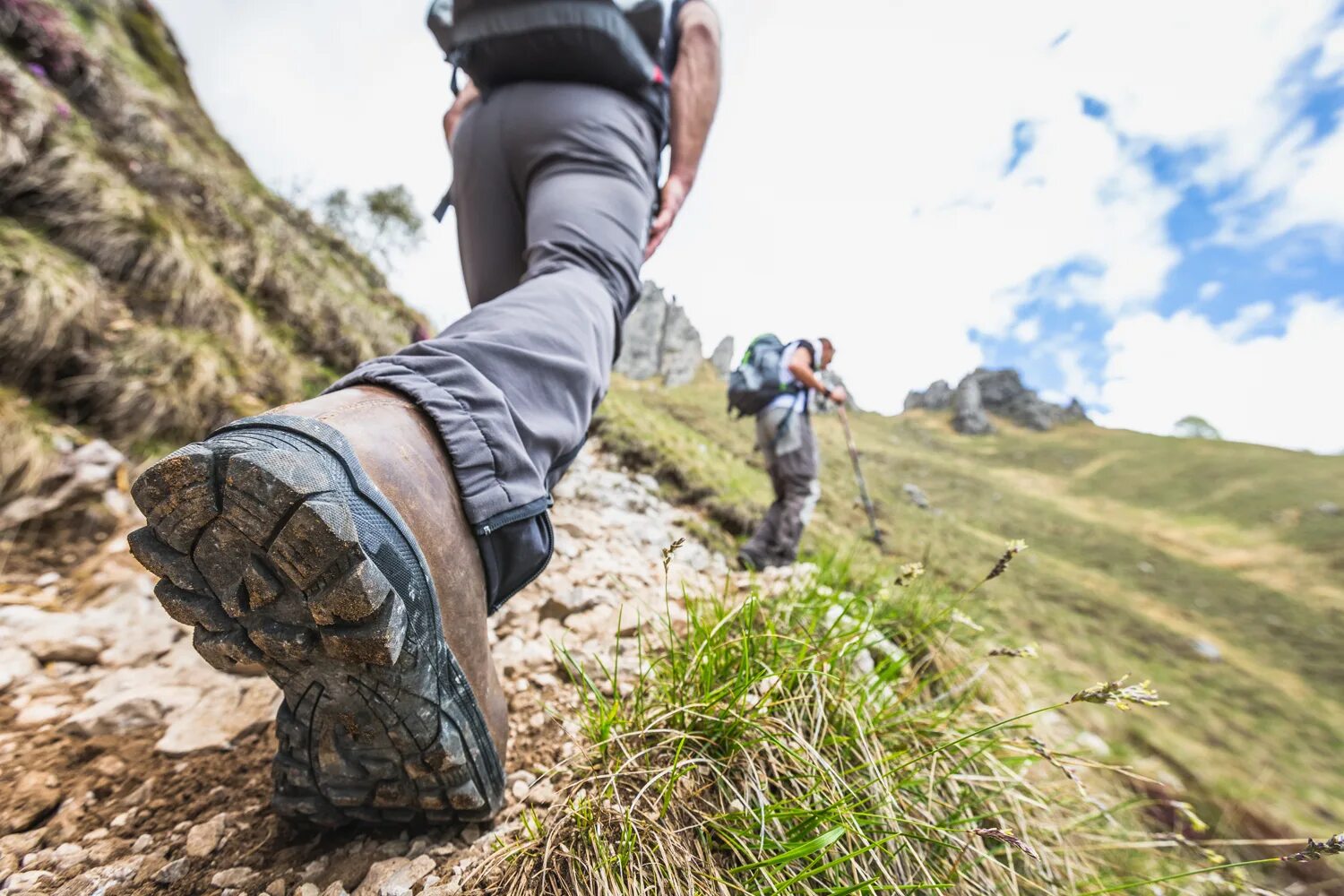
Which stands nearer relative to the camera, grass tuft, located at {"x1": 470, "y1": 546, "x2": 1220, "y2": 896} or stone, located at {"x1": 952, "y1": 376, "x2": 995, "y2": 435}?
grass tuft, located at {"x1": 470, "y1": 546, "x2": 1220, "y2": 896}

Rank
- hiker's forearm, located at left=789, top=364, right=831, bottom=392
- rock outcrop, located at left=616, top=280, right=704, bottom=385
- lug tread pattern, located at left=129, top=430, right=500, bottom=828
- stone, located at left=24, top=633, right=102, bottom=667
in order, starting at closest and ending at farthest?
lug tread pattern, located at left=129, top=430, right=500, bottom=828, stone, located at left=24, top=633, right=102, bottom=667, hiker's forearm, located at left=789, top=364, right=831, bottom=392, rock outcrop, located at left=616, top=280, right=704, bottom=385

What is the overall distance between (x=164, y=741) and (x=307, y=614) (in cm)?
97

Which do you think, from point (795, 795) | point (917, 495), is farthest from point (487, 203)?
point (917, 495)

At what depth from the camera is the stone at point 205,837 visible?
902 millimetres

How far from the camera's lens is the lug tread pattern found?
614mm

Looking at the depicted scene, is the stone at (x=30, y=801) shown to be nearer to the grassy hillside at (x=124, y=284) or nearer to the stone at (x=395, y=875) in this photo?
the stone at (x=395, y=875)

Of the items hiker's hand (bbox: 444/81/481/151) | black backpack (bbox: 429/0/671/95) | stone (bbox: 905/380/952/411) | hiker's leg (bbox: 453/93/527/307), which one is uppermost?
stone (bbox: 905/380/952/411)

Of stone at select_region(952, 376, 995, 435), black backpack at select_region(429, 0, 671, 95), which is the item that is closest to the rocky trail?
black backpack at select_region(429, 0, 671, 95)

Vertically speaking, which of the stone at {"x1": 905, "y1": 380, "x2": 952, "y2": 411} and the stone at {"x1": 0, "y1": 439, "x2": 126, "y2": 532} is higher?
the stone at {"x1": 905, "y1": 380, "x2": 952, "y2": 411}

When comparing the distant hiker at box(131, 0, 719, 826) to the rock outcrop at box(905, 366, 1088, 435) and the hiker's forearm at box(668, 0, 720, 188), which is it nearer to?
the hiker's forearm at box(668, 0, 720, 188)

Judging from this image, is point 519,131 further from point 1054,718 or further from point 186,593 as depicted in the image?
point 1054,718

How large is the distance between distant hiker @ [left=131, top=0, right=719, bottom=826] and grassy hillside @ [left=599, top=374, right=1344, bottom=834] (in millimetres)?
1912

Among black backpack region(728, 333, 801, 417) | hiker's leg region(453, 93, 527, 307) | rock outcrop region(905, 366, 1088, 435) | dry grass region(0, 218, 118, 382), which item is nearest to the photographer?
hiker's leg region(453, 93, 527, 307)

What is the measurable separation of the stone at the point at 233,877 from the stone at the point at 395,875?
19 centimetres
